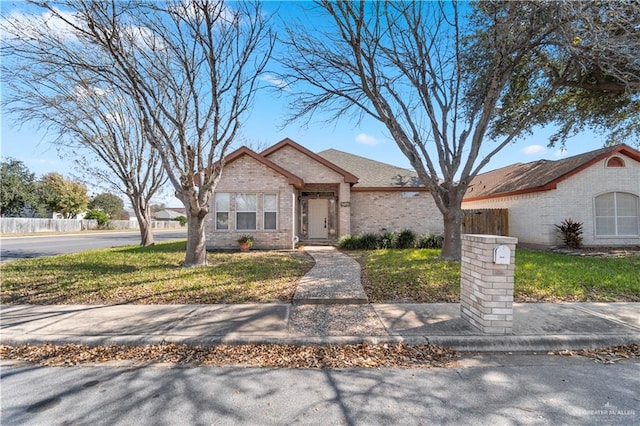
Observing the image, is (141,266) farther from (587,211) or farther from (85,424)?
(587,211)

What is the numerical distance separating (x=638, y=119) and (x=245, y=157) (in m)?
15.9

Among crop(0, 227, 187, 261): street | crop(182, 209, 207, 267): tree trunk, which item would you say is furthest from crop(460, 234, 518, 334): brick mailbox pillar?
crop(0, 227, 187, 261): street

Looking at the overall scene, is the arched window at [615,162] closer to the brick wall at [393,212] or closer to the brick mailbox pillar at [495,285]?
the brick wall at [393,212]

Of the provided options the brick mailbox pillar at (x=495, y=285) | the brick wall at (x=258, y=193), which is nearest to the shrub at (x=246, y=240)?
the brick wall at (x=258, y=193)

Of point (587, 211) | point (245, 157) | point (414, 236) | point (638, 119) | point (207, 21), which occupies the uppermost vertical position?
point (207, 21)

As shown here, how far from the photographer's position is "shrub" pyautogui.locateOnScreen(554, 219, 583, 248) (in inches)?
483

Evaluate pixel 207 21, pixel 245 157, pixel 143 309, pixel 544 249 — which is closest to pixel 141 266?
pixel 143 309

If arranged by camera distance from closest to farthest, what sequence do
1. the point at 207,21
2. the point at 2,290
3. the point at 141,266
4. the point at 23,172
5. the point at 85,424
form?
the point at 85,424 → the point at 2,290 → the point at 207,21 → the point at 141,266 → the point at 23,172

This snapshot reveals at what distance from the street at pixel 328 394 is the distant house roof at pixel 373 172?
1252 cm

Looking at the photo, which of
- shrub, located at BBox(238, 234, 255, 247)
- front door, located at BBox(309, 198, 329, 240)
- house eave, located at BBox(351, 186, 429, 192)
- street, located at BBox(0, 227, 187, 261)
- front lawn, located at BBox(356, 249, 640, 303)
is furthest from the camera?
front door, located at BBox(309, 198, 329, 240)

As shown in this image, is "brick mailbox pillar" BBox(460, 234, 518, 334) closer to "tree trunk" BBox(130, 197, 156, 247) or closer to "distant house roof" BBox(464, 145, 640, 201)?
"distant house roof" BBox(464, 145, 640, 201)

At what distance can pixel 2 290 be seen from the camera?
6707 mm

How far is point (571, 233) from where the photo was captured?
12.3 metres

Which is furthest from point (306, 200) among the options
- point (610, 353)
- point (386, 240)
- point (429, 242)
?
point (610, 353)
